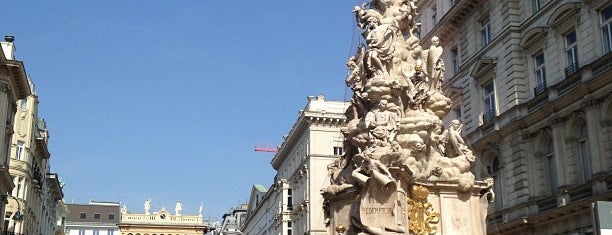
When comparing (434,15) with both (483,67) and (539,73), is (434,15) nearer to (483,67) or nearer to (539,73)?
(483,67)

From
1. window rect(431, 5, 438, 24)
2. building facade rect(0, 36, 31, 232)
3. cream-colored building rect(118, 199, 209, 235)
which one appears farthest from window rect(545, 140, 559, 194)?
cream-colored building rect(118, 199, 209, 235)

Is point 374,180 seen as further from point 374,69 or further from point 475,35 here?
point 475,35

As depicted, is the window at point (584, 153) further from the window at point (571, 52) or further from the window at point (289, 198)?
the window at point (289, 198)

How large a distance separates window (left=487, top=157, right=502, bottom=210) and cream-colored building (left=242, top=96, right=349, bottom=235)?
2167 cm

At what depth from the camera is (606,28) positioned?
26578mm

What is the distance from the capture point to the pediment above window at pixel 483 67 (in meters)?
33.6

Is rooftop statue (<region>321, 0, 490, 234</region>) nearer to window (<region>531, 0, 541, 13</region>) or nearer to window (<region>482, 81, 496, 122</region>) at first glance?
window (<region>531, 0, 541, 13</region>)

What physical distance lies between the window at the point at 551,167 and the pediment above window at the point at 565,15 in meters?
4.62

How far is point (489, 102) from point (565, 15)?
672 centimetres

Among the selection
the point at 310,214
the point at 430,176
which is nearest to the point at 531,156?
the point at 430,176

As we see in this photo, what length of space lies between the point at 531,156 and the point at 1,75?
1213 inches

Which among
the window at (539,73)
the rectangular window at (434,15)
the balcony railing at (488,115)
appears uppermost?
the rectangular window at (434,15)

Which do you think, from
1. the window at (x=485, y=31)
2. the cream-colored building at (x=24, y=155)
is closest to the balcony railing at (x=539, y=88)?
the window at (x=485, y=31)

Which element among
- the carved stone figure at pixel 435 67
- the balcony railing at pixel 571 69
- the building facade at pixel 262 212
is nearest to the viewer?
the carved stone figure at pixel 435 67
